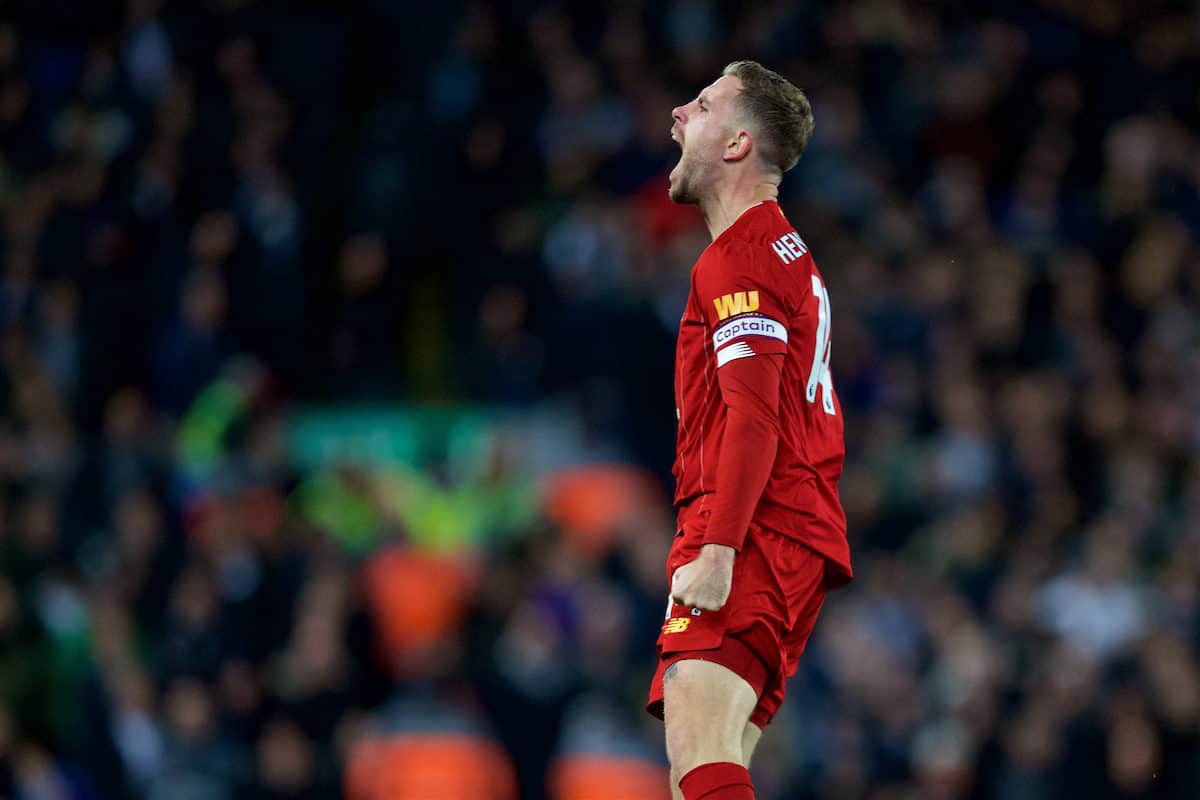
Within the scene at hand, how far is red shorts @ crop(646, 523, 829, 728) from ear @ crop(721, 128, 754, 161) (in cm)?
107

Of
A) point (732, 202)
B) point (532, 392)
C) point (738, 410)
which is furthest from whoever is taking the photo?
point (532, 392)

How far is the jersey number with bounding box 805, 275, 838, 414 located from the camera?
520cm

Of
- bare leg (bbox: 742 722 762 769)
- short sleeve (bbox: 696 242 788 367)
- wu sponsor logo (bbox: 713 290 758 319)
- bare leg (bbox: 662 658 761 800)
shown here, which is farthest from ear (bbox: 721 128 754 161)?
bare leg (bbox: 742 722 762 769)

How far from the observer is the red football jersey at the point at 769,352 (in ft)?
16.3

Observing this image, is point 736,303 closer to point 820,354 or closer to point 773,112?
point 820,354

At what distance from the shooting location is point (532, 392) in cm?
1245

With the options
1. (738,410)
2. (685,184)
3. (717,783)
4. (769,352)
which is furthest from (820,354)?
(717,783)

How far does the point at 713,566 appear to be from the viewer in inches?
189

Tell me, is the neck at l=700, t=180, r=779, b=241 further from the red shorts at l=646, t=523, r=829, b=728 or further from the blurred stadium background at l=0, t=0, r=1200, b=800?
the blurred stadium background at l=0, t=0, r=1200, b=800

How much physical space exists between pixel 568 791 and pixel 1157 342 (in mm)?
5000

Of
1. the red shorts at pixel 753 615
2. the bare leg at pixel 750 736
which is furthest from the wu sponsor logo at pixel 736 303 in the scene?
the bare leg at pixel 750 736

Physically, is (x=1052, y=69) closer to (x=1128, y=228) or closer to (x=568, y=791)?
(x=1128, y=228)

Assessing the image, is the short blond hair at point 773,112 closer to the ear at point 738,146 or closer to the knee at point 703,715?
the ear at point 738,146

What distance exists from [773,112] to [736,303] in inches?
26.2
